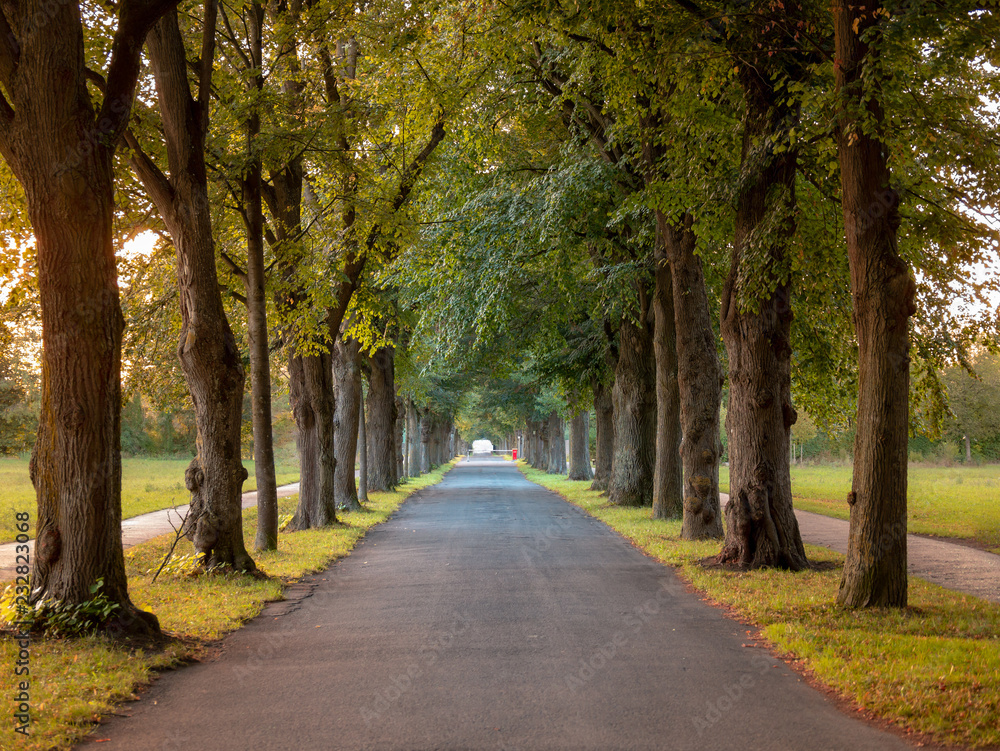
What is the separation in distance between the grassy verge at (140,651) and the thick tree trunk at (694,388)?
631cm

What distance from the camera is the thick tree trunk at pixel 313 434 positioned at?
17875mm

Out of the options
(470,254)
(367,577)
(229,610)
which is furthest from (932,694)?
(470,254)

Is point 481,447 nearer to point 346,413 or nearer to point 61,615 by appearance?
point 346,413

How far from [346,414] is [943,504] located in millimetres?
17665

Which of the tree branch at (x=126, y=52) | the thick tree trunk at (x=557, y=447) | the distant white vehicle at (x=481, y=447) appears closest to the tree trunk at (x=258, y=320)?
the tree branch at (x=126, y=52)

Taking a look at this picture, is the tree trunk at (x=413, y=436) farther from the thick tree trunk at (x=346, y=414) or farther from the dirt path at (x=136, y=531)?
the dirt path at (x=136, y=531)

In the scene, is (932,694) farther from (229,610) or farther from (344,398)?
(344,398)

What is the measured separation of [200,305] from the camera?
1061cm

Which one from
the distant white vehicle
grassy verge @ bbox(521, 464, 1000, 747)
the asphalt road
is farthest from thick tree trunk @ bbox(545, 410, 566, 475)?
the distant white vehicle

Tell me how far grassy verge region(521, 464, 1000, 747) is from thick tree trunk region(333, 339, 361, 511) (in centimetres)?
1301

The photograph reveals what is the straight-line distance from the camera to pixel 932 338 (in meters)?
14.2

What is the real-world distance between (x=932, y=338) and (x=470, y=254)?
9.73 metres

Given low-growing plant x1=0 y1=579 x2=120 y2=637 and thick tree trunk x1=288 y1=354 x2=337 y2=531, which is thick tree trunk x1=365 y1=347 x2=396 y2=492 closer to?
thick tree trunk x1=288 y1=354 x2=337 y2=531

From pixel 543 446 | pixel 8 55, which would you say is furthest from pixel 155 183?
pixel 543 446
